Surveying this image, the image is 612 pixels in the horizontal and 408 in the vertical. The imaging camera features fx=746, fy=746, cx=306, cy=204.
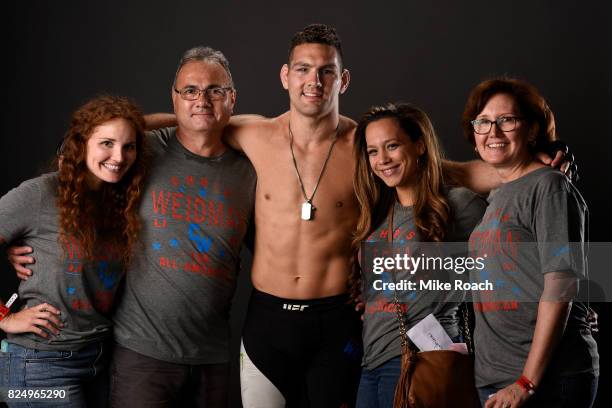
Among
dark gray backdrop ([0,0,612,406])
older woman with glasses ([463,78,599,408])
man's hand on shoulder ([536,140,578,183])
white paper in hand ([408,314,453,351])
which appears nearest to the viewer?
older woman with glasses ([463,78,599,408])

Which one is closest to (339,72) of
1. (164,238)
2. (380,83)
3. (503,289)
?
(380,83)

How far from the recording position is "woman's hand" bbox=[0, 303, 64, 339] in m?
3.16

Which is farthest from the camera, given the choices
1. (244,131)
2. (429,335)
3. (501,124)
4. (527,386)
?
(244,131)

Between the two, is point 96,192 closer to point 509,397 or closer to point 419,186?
point 419,186

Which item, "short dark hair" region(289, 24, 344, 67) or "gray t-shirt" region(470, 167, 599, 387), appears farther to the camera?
"short dark hair" region(289, 24, 344, 67)

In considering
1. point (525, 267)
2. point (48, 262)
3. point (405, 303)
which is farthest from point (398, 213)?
point (48, 262)

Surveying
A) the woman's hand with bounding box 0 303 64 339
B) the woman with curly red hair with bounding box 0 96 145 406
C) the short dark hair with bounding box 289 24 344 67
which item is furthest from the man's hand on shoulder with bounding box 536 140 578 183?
the woman's hand with bounding box 0 303 64 339

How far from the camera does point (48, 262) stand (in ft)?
10.5

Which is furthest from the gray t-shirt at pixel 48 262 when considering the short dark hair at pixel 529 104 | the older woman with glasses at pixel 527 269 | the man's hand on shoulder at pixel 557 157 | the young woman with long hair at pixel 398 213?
the man's hand on shoulder at pixel 557 157

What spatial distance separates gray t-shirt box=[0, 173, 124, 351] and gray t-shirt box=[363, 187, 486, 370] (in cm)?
126

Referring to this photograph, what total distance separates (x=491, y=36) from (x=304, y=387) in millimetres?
2344

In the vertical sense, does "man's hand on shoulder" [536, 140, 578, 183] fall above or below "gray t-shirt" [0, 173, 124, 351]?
above

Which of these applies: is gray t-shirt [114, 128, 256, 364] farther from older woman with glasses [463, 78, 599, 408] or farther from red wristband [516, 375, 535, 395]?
red wristband [516, 375, 535, 395]

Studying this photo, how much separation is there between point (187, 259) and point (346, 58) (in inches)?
70.2
